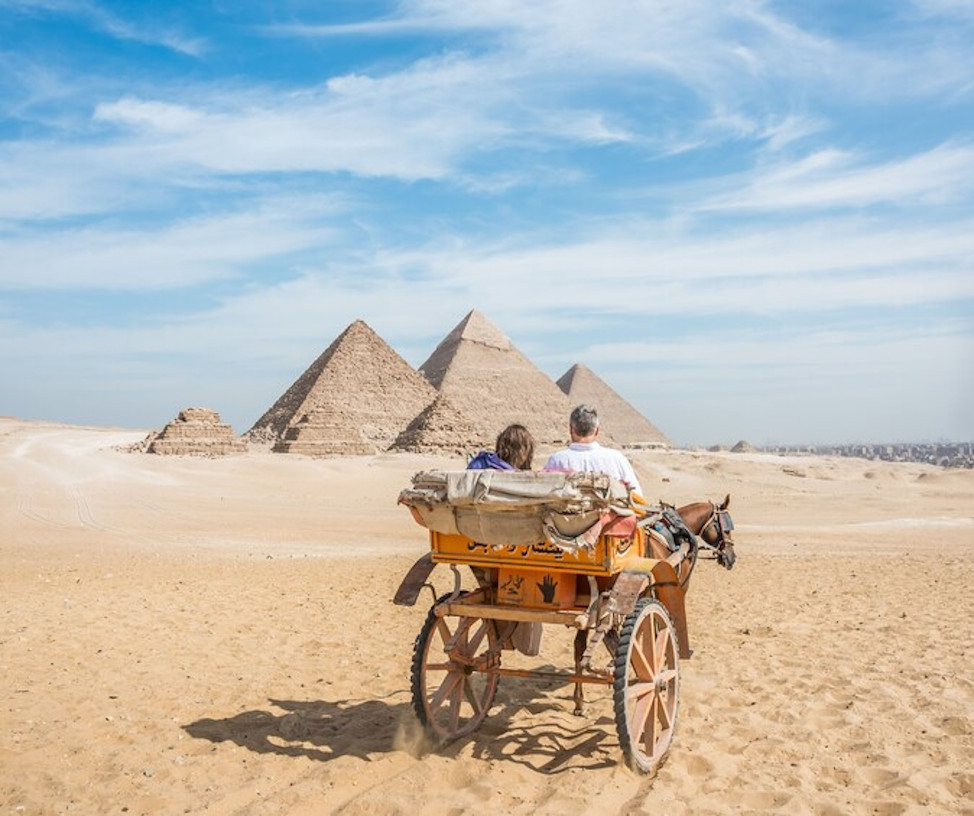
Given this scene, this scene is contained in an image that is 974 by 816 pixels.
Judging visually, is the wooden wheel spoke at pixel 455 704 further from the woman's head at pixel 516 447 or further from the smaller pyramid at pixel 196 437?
the smaller pyramid at pixel 196 437

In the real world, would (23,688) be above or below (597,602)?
below

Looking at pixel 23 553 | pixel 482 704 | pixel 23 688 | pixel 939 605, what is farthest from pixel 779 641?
pixel 23 553

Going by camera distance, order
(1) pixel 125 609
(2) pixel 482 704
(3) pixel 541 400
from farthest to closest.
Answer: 1. (3) pixel 541 400
2. (1) pixel 125 609
3. (2) pixel 482 704

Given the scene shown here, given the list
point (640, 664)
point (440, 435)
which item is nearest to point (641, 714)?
point (640, 664)

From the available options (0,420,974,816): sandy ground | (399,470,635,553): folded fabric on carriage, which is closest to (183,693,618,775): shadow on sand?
(0,420,974,816): sandy ground

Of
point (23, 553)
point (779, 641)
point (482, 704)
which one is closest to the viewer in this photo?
point (482, 704)

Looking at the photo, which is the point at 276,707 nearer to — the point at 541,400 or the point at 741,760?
the point at 741,760
